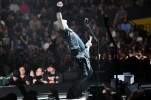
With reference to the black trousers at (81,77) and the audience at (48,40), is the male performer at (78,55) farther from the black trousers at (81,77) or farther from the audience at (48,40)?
the audience at (48,40)

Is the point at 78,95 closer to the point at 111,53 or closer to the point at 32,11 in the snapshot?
the point at 111,53

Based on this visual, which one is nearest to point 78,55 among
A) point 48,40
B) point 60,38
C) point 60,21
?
point 60,38

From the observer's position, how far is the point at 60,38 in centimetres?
999

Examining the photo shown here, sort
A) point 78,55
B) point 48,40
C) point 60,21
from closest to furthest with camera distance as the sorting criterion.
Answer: point 78,55
point 60,21
point 48,40

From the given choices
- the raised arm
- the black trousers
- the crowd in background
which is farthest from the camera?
the crowd in background

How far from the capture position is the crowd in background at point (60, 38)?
33.0 feet

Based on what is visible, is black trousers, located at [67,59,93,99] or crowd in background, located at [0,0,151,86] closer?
black trousers, located at [67,59,93,99]

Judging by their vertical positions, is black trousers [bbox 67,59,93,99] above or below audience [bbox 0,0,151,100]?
below

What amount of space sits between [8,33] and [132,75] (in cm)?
383

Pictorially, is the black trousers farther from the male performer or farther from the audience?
the audience

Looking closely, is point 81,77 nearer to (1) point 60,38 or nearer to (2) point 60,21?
(1) point 60,38

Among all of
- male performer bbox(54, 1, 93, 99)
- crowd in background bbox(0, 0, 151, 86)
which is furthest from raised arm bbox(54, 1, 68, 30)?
crowd in background bbox(0, 0, 151, 86)

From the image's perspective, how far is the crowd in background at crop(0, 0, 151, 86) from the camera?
33.0ft

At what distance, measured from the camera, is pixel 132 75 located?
9.64m
